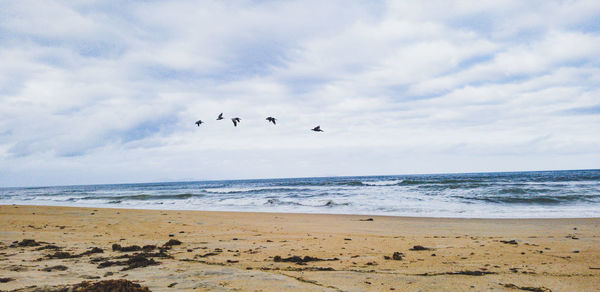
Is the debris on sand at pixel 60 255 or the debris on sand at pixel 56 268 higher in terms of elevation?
the debris on sand at pixel 56 268

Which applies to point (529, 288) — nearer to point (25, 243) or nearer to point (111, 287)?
point (111, 287)

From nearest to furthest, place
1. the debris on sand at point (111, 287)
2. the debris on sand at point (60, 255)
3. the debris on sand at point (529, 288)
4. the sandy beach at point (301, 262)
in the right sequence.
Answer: the debris on sand at point (111, 287)
the debris on sand at point (529, 288)
the sandy beach at point (301, 262)
the debris on sand at point (60, 255)

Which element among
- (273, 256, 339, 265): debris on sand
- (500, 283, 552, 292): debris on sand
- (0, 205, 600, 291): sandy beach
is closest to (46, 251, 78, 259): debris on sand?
(0, 205, 600, 291): sandy beach

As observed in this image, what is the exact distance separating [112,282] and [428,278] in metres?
3.26

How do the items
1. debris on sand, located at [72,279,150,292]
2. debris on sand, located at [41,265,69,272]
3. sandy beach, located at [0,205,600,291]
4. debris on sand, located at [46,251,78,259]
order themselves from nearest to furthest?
debris on sand, located at [72,279,150,292], sandy beach, located at [0,205,600,291], debris on sand, located at [41,265,69,272], debris on sand, located at [46,251,78,259]

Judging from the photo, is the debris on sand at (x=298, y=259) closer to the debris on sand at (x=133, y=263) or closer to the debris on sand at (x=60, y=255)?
the debris on sand at (x=133, y=263)

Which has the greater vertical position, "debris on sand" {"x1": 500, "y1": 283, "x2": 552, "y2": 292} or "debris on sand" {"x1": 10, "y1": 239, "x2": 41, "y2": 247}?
"debris on sand" {"x1": 10, "y1": 239, "x2": 41, "y2": 247}

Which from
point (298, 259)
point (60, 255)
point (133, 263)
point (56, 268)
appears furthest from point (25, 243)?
point (298, 259)

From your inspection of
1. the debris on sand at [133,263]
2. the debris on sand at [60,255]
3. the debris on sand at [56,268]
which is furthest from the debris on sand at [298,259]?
the debris on sand at [60,255]

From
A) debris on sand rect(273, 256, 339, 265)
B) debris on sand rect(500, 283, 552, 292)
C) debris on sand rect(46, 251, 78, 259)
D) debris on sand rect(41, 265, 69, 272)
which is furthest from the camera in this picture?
debris on sand rect(46, 251, 78, 259)

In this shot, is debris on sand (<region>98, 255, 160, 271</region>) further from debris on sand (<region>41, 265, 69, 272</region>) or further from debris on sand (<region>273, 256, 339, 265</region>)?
debris on sand (<region>273, 256, 339, 265</region>)

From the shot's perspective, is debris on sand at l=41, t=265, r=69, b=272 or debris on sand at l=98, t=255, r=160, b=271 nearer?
debris on sand at l=41, t=265, r=69, b=272

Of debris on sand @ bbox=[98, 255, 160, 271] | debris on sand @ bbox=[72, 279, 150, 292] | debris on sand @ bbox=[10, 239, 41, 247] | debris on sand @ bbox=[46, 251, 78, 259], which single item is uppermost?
debris on sand @ bbox=[72, 279, 150, 292]

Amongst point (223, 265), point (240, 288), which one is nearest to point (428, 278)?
point (240, 288)
